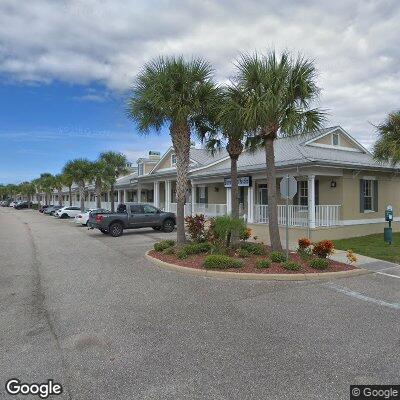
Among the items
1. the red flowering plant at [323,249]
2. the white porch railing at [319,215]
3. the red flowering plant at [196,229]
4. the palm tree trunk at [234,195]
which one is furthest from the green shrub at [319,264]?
the white porch railing at [319,215]

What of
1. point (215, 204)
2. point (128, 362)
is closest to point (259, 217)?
point (215, 204)

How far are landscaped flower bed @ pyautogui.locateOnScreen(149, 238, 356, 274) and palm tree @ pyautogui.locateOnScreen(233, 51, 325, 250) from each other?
1.48 meters

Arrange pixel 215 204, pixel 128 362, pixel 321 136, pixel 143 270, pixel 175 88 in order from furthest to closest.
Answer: pixel 215 204
pixel 321 136
pixel 175 88
pixel 143 270
pixel 128 362

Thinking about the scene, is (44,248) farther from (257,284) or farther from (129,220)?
(257,284)

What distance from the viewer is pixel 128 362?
4.55 metres

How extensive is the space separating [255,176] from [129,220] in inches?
293

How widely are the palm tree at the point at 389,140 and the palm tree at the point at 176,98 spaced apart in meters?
7.77

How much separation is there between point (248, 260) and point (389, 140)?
29.1 ft

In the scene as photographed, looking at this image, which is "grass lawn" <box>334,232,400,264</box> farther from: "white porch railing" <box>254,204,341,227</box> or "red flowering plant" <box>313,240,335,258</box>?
"red flowering plant" <box>313,240,335,258</box>

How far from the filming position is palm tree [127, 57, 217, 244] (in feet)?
38.7

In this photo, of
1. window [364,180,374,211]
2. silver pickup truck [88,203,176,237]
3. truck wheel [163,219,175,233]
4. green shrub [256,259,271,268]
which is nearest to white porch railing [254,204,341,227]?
window [364,180,374,211]

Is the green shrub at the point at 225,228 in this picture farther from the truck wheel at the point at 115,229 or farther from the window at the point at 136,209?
the window at the point at 136,209

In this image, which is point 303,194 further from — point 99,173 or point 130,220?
point 99,173

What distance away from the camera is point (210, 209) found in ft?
80.4
